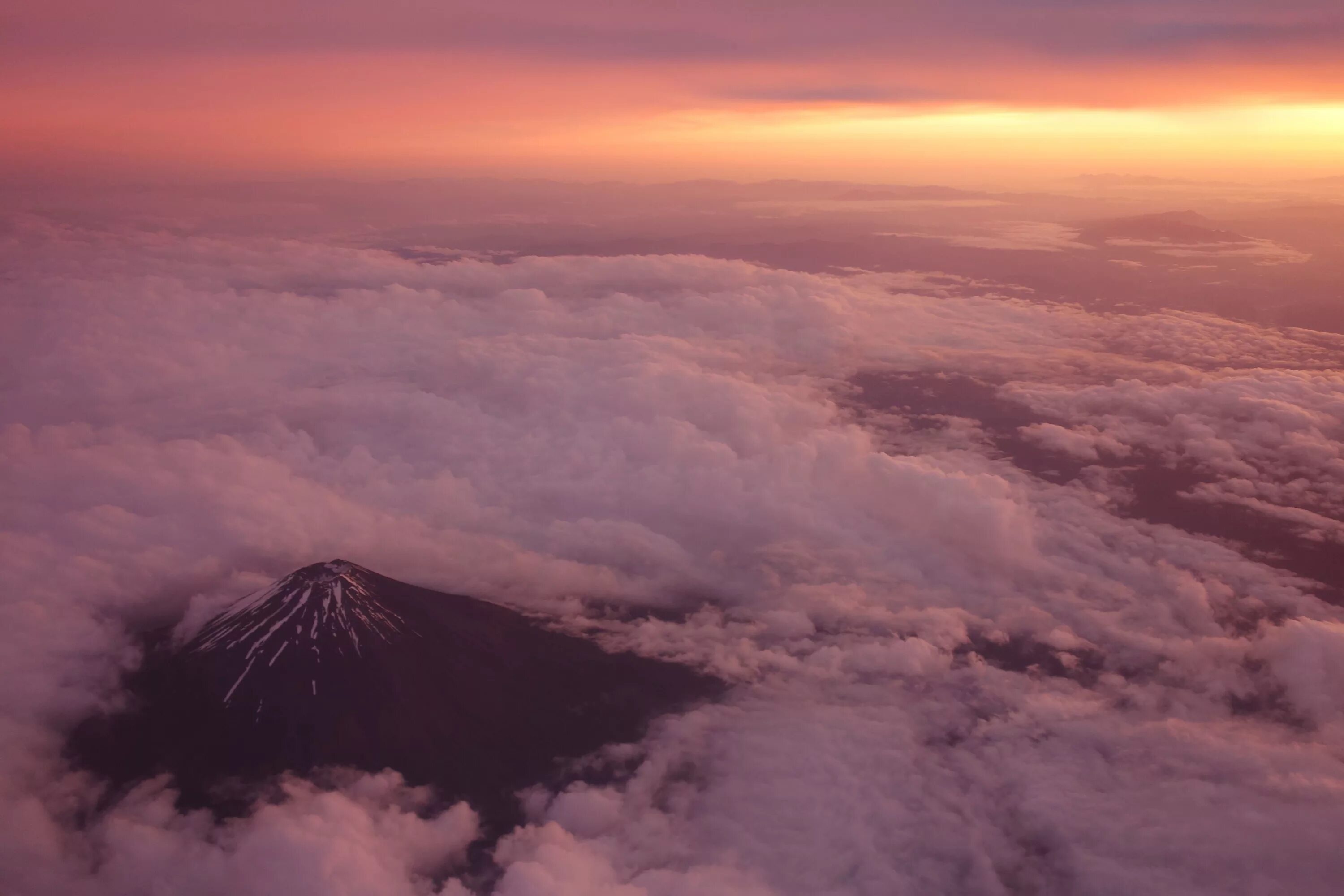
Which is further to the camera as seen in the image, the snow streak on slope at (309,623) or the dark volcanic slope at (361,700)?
the snow streak on slope at (309,623)

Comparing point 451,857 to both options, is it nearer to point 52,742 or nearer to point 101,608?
point 52,742

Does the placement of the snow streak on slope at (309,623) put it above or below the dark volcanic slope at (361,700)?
above

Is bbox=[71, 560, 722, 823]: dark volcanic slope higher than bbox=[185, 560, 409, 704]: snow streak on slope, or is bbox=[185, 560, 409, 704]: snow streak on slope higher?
bbox=[185, 560, 409, 704]: snow streak on slope

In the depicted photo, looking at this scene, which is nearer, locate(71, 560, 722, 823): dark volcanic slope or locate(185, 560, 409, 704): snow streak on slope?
locate(71, 560, 722, 823): dark volcanic slope

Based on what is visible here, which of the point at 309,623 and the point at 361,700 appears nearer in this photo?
the point at 361,700

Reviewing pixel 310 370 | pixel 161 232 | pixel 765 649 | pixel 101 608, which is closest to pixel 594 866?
pixel 765 649
